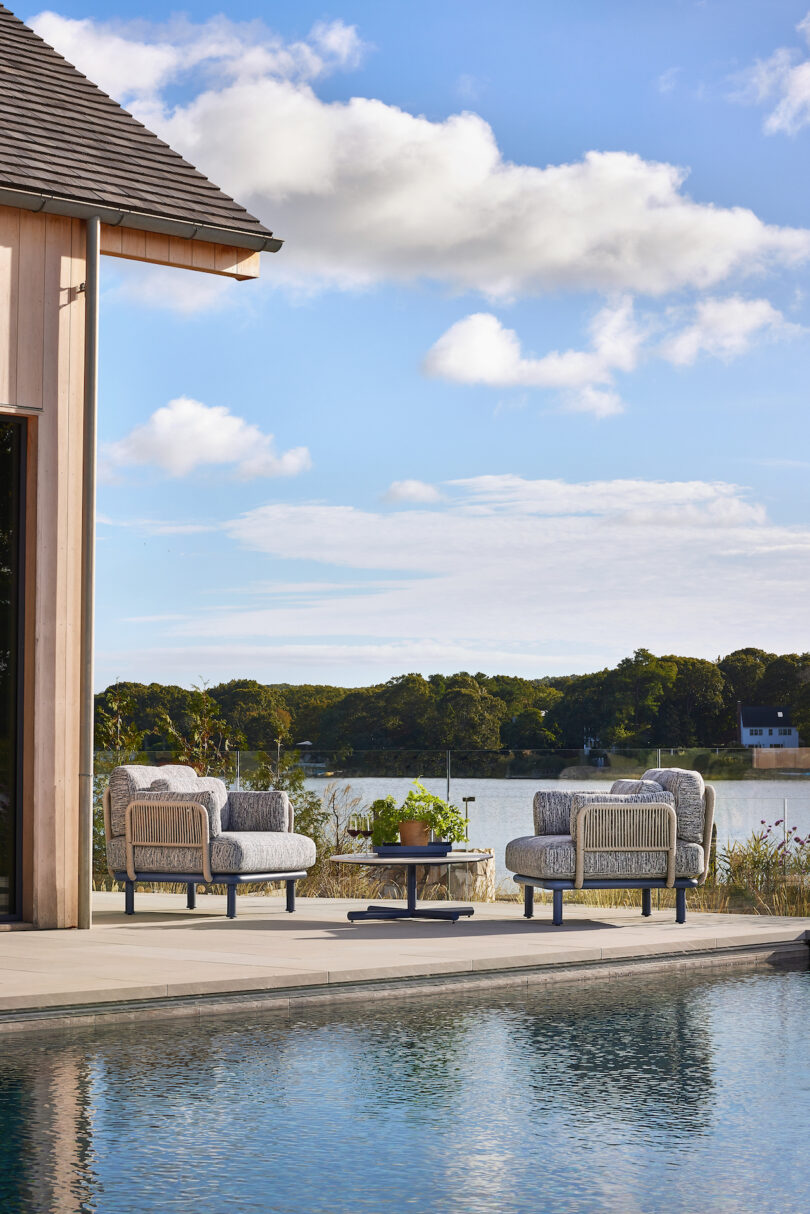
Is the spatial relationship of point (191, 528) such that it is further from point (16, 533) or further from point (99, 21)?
point (16, 533)

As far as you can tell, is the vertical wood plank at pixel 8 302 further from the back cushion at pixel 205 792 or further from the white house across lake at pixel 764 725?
the white house across lake at pixel 764 725

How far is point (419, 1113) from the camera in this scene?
13.9ft

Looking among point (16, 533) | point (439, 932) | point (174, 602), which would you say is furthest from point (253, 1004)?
point (174, 602)

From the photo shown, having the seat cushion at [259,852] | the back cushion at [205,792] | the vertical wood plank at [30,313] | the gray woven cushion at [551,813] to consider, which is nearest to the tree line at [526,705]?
the back cushion at [205,792]

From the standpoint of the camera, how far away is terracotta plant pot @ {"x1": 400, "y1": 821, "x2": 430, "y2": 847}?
31.5 ft

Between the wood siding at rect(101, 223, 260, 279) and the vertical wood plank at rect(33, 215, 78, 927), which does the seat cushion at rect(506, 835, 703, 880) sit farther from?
the wood siding at rect(101, 223, 260, 279)

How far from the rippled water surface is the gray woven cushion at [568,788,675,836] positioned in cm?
286

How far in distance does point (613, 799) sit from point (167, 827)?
2.74 meters

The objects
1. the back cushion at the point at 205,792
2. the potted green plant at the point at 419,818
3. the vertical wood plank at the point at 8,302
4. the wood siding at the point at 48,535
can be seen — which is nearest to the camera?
the vertical wood plank at the point at 8,302

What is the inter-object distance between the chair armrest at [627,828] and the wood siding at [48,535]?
2980 mm

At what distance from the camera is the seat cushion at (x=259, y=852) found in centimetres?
899

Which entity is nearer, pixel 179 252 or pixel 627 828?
pixel 627 828

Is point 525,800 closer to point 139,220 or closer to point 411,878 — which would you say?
point 411,878

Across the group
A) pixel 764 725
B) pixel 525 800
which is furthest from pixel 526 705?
pixel 525 800
